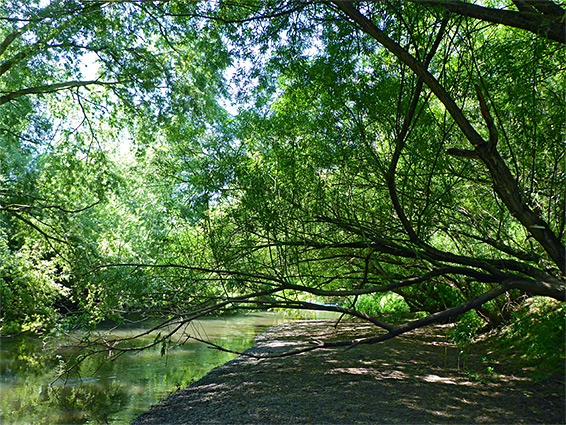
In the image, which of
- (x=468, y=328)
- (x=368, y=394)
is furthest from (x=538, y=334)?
(x=368, y=394)

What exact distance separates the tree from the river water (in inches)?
61.3

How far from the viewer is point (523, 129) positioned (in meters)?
4.20

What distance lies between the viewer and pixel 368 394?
17.9ft

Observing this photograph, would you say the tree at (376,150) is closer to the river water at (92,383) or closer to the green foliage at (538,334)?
the green foliage at (538,334)

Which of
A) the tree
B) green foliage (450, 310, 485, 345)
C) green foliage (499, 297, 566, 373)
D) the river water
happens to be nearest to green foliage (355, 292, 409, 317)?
green foliage (450, 310, 485, 345)

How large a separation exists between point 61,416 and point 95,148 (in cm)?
588

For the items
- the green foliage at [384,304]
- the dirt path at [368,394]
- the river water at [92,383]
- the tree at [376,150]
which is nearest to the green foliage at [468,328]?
the dirt path at [368,394]

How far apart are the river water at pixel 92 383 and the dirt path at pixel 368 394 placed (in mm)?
855

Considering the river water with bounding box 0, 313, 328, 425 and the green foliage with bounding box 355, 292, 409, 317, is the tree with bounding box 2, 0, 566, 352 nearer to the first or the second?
the river water with bounding box 0, 313, 328, 425

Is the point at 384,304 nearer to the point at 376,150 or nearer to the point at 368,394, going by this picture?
the point at 368,394

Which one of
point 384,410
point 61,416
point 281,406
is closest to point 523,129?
point 384,410

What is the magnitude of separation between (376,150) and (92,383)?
7143 mm

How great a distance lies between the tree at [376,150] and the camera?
3664mm

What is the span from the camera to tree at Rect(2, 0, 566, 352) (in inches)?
144
